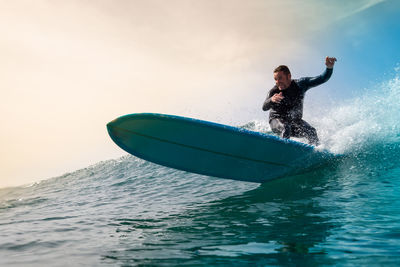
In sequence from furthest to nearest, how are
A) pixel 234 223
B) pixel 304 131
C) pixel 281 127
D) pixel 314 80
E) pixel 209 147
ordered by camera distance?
pixel 304 131 → pixel 314 80 → pixel 281 127 → pixel 209 147 → pixel 234 223

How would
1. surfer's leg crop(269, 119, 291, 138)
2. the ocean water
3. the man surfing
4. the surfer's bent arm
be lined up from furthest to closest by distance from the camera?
the surfer's bent arm → the man surfing → surfer's leg crop(269, 119, 291, 138) → the ocean water

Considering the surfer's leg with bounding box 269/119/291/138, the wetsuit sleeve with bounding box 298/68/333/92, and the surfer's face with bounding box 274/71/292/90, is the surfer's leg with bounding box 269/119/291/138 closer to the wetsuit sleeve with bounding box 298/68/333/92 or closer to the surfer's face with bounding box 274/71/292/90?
the surfer's face with bounding box 274/71/292/90

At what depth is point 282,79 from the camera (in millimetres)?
6109

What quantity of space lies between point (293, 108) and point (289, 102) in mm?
146

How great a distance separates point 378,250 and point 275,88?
4.05m

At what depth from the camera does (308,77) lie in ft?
20.6

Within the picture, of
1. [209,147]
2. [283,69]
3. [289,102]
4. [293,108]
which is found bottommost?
[209,147]

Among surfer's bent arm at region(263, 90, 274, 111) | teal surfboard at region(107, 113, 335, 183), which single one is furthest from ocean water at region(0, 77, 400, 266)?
surfer's bent arm at region(263, 90, 274, 111)

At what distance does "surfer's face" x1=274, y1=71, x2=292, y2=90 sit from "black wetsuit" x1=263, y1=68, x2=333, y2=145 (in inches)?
3.2

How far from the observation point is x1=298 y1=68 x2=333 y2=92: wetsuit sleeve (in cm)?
614

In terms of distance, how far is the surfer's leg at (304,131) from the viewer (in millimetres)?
6297

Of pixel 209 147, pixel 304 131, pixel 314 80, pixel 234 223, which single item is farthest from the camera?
pixel 304 131

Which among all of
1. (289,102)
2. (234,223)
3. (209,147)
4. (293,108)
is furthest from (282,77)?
(234,223)

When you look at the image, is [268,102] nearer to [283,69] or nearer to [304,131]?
[283,69]
